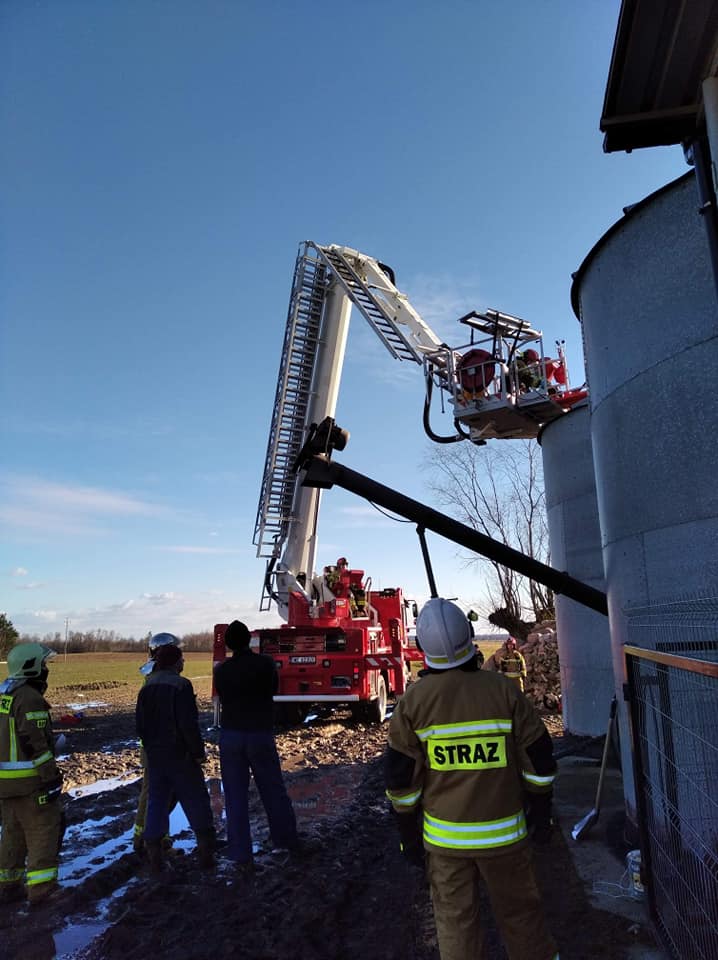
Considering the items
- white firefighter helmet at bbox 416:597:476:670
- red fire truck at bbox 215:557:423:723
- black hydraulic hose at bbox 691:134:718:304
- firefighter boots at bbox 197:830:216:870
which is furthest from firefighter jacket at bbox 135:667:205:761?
red fire truck at bbox 215:557:423:723

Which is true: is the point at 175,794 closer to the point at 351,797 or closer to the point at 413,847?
the point at 351,797

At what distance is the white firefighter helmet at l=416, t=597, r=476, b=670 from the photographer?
3.08 m

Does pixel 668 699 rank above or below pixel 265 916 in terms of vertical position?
above

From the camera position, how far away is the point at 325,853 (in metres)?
5.48

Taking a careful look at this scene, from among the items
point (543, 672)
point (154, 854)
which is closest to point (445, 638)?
point (154, 854)

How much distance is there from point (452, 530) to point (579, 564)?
3177mm

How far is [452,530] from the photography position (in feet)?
22.8

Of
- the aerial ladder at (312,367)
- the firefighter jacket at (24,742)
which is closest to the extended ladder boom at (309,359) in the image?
the aerial ladder at (312,367)

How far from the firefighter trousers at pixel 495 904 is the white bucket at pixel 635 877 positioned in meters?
1.48

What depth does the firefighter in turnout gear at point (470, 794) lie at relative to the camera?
9.41 feet

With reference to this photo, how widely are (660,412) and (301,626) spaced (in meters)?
8.29

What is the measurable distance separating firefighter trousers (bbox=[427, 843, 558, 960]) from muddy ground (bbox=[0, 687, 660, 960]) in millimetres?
925

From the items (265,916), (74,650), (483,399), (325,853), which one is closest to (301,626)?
(483,399)

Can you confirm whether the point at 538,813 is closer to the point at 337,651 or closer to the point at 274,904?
the point at 274,904
